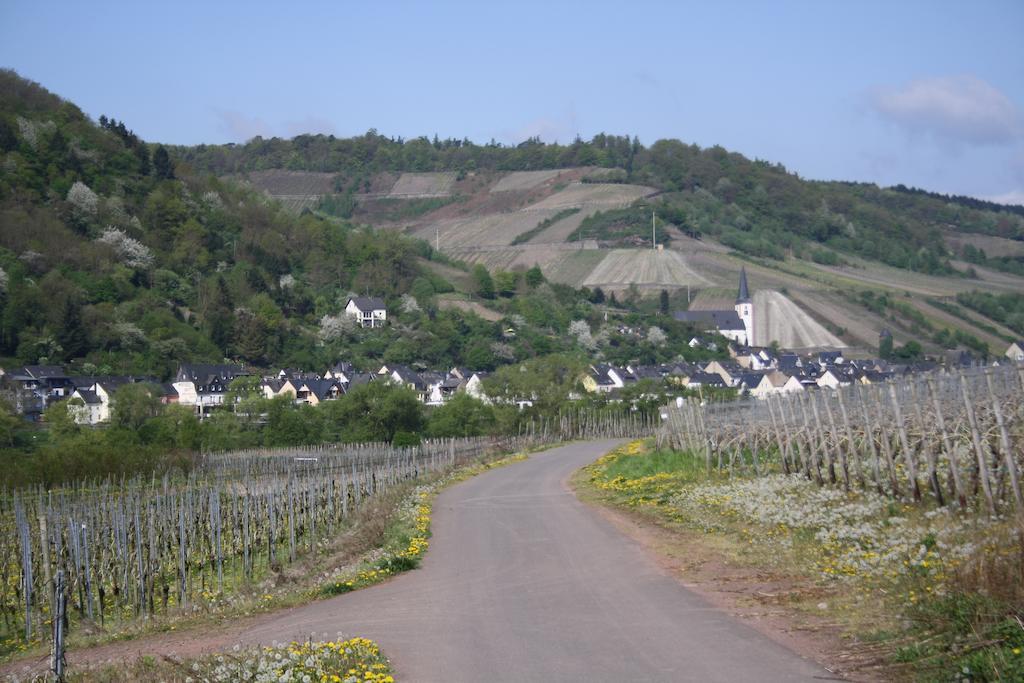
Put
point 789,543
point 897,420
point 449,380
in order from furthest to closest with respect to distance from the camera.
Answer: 1. point 449,380
2. point 897,420
3. point 789,543

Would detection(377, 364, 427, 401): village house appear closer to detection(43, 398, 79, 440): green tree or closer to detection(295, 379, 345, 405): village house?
detection(295, 379, 345, 405): village house

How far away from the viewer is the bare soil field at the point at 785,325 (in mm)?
127000

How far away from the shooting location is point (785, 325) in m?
135

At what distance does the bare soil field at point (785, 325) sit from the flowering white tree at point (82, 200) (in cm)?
7641

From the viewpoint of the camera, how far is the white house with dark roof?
405 ft

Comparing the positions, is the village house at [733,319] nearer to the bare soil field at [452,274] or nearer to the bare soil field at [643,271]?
the bare soil field at [643,271]

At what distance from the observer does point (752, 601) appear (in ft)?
Result: 41.1

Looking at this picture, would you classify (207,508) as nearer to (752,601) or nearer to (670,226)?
(752,601)

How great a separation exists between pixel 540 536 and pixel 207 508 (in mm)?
14361

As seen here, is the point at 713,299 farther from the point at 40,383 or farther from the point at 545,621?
the point at 545,621

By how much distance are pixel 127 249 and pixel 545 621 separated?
110 m

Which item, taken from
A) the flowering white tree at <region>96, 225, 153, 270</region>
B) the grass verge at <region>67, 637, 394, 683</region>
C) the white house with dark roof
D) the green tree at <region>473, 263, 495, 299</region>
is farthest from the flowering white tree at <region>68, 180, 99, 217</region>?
the grass verge at <region>67, 637, 394, 683</region>

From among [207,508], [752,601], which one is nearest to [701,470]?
[207,508]

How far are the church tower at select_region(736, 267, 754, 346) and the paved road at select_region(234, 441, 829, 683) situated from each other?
12118cm
